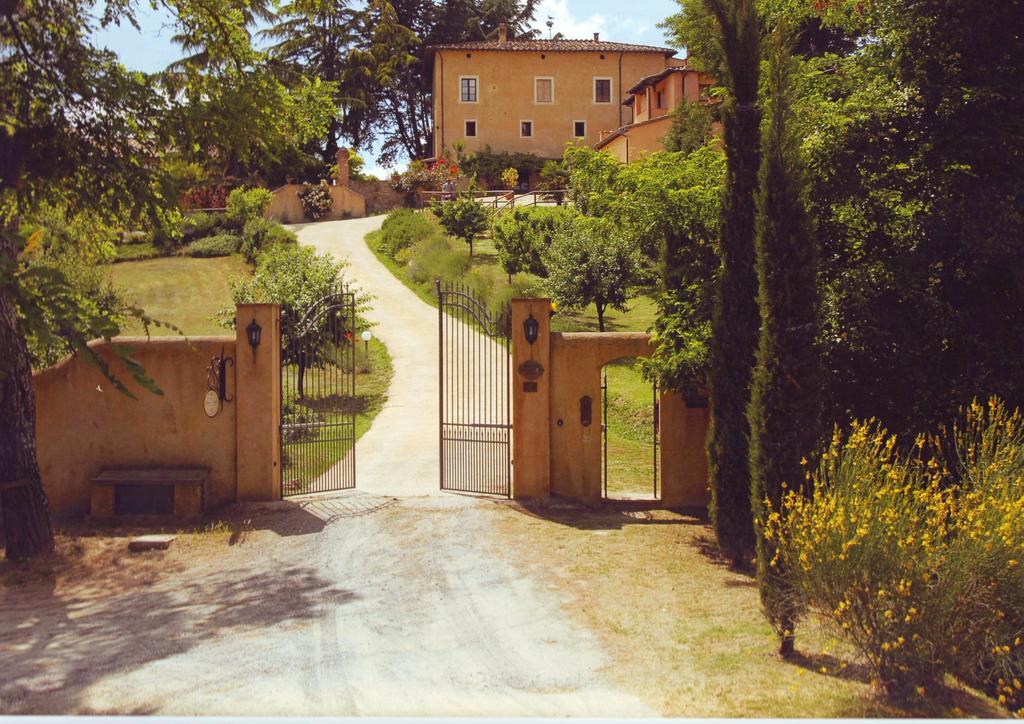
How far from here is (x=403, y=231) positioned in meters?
38.8

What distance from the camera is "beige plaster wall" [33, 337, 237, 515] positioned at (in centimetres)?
1270

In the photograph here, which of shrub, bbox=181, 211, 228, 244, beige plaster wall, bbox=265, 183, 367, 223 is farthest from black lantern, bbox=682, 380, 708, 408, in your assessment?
beige plaster wall, bbox=265, 183, 367, 223

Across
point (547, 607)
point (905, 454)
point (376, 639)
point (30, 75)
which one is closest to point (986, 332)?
point (905, 454)

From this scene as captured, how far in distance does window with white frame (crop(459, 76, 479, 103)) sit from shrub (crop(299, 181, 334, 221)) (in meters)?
13.0

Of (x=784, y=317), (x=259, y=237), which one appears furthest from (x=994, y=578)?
(x=259, y=237)

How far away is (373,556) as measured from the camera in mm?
10727

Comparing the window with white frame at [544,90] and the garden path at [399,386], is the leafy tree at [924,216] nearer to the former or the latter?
the garden path at [399,386]

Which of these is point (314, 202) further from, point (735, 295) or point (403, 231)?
point (735, 295)

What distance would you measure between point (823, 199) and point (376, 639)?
687cm

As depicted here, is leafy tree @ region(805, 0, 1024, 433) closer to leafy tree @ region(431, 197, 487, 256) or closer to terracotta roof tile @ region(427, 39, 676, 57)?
leafy tree @ region(431, 197, 487, 256)

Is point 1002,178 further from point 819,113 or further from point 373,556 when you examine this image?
point 373,556

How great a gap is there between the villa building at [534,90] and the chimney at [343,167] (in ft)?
29.6

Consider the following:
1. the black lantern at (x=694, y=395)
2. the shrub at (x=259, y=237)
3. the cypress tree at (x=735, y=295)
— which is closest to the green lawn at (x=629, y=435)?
the black lantern at (x=694, y=395)

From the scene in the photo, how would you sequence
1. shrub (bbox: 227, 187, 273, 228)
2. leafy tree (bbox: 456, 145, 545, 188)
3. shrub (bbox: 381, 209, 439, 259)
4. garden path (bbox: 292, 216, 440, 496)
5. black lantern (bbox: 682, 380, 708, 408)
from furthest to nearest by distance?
leafy tree (bbox: 456, 145, 545, 188) → shrub (bbox: 227, 187, 273, 228) → shrub (bbox: 381, 209, 439, 259) → garden path (bbox: 292, 216, 440, 496) → black lantern (bbox: 682, 380, 708, 408)
